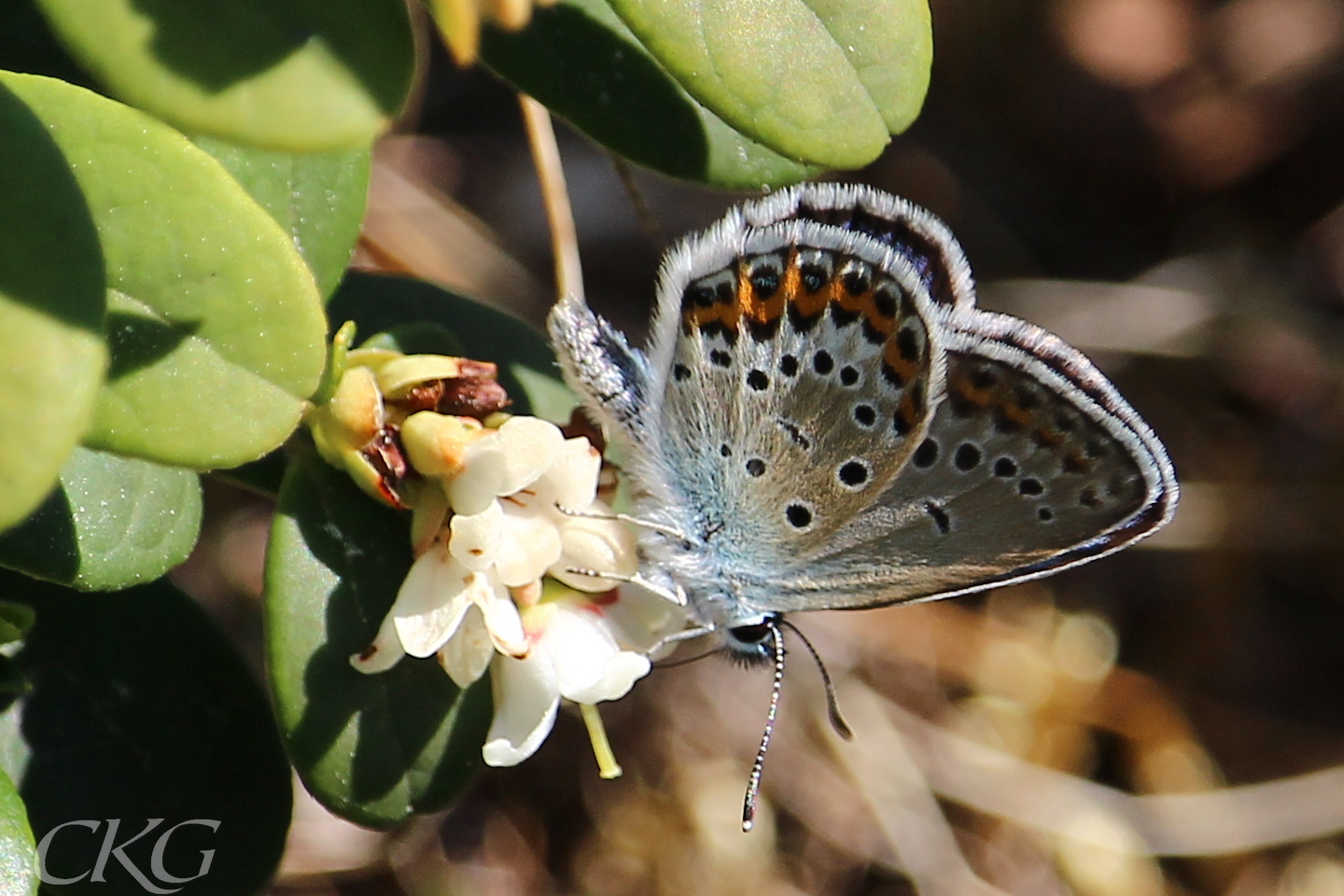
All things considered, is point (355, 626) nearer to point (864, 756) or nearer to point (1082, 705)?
point (864, 756)

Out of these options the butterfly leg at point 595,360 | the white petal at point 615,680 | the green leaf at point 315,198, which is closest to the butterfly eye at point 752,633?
the butterfly leg at point 595,360

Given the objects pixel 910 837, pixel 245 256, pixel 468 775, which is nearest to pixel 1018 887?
pixel 910 837

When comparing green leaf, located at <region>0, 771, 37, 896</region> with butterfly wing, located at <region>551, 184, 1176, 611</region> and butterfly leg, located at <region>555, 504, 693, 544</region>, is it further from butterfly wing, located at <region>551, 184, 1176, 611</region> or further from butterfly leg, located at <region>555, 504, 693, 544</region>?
butterfly wing, located at <region>551, 184, 1176, 611</region>

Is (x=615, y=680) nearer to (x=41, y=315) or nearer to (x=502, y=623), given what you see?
(x=502, y=623)

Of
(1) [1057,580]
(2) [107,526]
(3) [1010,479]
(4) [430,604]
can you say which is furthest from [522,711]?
(1) [1057,580]

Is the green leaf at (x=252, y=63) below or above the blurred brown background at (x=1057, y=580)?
above

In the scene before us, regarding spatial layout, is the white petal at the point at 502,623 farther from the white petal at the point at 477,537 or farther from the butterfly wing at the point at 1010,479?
the butterfly wing at the point at 1010,479
